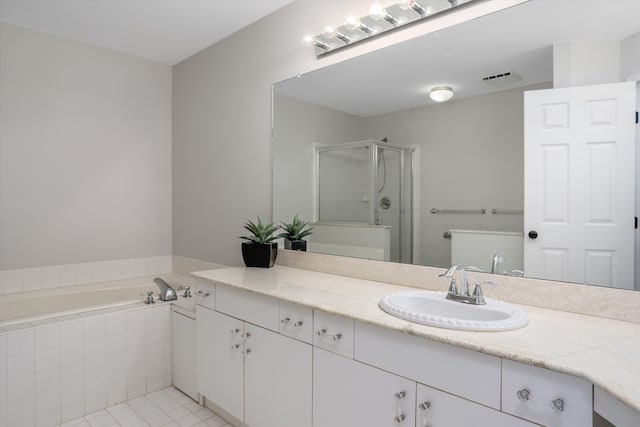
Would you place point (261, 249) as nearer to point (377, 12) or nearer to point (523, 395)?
point (377, 12)

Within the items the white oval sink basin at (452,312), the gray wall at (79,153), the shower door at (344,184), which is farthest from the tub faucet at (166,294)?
the white oval sink basin at (452,312)

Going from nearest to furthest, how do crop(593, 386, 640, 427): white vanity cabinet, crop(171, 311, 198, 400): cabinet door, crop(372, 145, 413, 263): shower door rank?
crop(593, 386, 640, 427): white vanity cabinet < crop(372, 145, 413, 263): shower door < crop(171, 311, 198, 400): cabinet door

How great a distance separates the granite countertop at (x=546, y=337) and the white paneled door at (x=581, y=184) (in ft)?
Answer: 0.63

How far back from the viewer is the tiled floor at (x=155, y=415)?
216 cm

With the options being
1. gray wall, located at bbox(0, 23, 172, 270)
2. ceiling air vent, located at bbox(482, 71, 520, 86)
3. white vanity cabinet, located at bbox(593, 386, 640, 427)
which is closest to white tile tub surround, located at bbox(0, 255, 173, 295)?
gray wall, located at bbox(0, 23, 172, 270)

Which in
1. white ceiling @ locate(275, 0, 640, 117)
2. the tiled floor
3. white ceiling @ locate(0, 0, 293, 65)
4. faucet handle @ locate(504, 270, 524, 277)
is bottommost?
the tiled floor

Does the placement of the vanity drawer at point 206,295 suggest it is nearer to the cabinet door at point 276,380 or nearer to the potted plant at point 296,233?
the cabinet door at point 276,380

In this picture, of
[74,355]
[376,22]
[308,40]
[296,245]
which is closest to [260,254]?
[296,245]

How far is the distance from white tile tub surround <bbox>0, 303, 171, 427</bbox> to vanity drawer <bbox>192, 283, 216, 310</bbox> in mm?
521

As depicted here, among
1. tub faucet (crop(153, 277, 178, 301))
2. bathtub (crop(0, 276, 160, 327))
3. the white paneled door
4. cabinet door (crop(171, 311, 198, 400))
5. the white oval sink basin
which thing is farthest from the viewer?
tub faucet (crop(153, 277, 178, 301))

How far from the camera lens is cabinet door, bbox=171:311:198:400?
2393mm

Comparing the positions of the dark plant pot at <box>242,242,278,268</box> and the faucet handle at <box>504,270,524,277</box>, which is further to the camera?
the dark plant pot at <box>242,242,278,268</box>

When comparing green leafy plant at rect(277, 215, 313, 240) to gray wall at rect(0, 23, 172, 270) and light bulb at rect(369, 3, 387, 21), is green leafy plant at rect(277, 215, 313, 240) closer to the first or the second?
light bulb at rect(369, 3, 387, 21)

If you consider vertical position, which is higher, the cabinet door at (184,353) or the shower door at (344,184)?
the shower door at (344,184)
